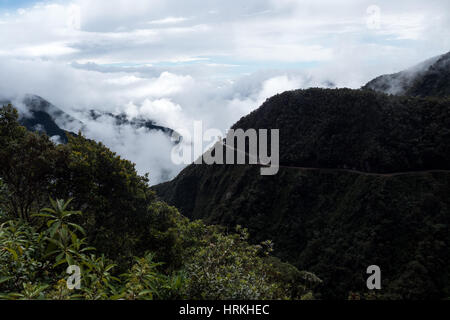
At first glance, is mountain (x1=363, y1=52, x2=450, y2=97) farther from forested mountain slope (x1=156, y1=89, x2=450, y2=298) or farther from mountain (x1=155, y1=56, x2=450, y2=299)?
forested mountain slope (x1=156, y1=89, x2=450, y2=298)

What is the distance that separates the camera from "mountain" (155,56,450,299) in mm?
43469

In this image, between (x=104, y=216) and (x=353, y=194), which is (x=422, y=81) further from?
(x=104, y=216)

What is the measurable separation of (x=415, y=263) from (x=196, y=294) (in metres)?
42.5

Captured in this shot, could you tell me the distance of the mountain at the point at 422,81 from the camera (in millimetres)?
83750

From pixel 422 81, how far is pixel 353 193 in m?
58.0

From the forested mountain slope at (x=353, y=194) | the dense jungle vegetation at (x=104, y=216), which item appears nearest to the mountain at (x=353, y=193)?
the forested mountain slope at (x=353, y=194)

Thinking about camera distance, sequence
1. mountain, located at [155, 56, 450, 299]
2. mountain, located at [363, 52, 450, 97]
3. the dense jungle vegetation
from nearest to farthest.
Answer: the dense jungle vegetation < mountain, located at [155, 56, 450, 299] < mountain, located at [363, 52, 450, 97]

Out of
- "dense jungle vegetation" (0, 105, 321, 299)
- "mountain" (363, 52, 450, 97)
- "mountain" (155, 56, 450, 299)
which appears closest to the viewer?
"dense jungle vegetation" (0, 105, 321, 299)

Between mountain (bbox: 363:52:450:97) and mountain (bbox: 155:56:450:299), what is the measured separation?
27.7 metres

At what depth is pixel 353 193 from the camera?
55750 mm

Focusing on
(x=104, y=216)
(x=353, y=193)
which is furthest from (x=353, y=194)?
(x=104, y=216)

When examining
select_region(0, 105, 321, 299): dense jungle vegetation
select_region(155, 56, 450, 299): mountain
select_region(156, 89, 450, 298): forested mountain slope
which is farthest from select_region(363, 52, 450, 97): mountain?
select_region(0, 105, 321, 299): dense jungle vegetation

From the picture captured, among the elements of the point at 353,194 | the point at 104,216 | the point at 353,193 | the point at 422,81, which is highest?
the point at 422,81
